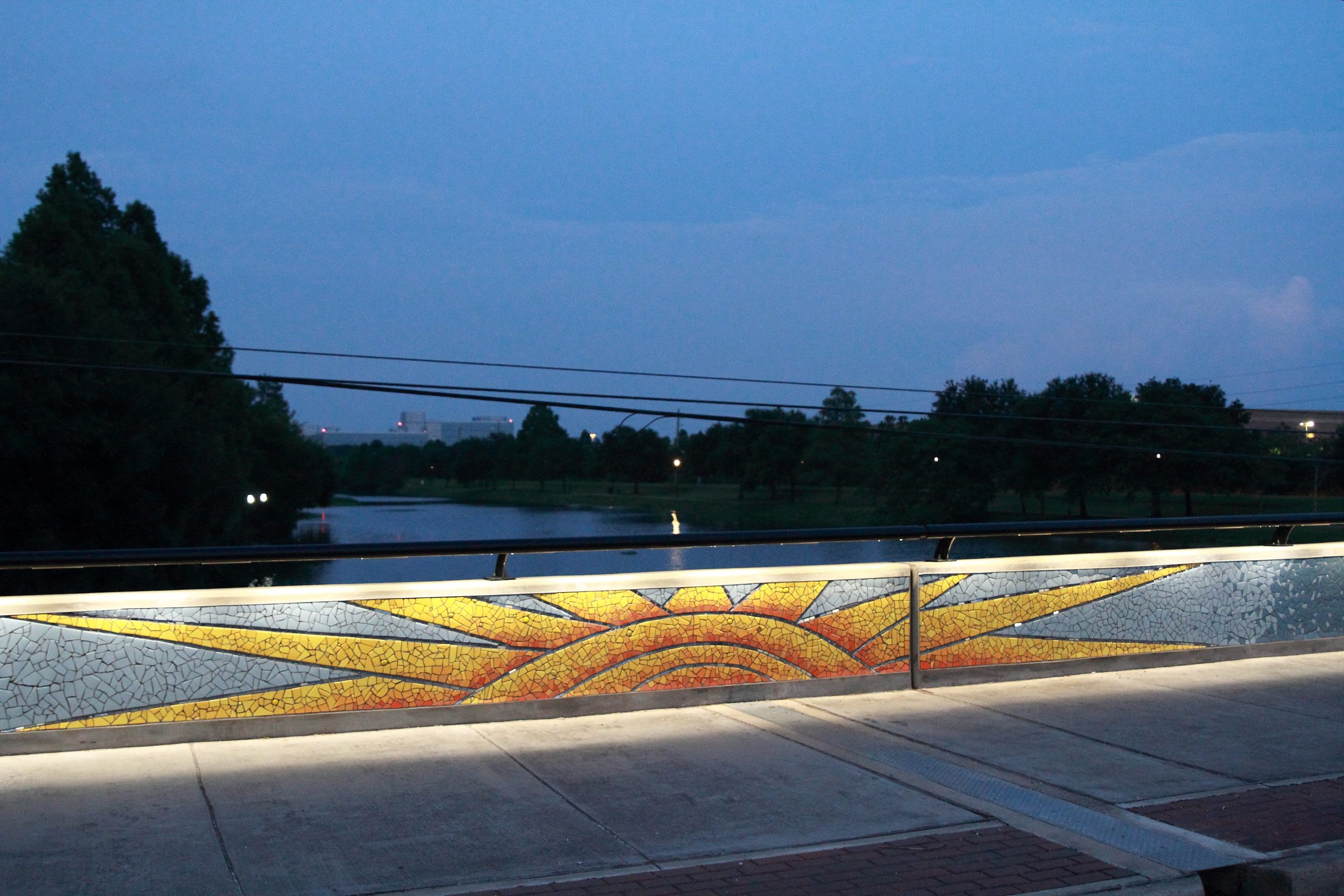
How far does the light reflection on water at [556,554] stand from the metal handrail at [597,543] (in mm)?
1779

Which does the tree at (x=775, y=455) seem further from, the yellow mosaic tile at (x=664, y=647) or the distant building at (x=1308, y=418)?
the yellow mosaic tile at (x=664, y=647)

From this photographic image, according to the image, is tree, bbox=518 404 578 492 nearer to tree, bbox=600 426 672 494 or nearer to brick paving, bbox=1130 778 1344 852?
tree, bbox=600 426 672 494

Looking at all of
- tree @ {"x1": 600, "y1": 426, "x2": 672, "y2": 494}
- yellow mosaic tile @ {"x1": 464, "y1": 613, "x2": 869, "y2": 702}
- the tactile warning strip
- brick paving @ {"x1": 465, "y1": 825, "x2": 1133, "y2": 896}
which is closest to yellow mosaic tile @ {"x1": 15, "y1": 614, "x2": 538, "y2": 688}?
yellow mosaic tile @ {"x1": 464, "y1": 613, "x2": 869, "y2": 702}

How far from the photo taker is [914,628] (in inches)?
308

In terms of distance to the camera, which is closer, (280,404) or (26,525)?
(26,525)

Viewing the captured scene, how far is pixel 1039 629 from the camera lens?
820cm

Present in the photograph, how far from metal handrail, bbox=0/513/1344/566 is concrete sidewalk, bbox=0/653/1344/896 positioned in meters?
0.99

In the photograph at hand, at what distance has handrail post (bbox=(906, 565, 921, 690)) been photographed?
776 centimetres

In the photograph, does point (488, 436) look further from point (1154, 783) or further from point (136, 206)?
point (136, 206)

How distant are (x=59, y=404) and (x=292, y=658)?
38.3 m

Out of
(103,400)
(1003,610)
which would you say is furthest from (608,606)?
(103,400)

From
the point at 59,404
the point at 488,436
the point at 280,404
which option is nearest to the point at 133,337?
the point at 59,404

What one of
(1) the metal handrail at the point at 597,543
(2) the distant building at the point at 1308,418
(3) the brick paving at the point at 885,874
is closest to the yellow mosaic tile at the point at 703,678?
(1) the metal handrail at the point at 597,543

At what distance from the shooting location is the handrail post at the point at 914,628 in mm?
7762
